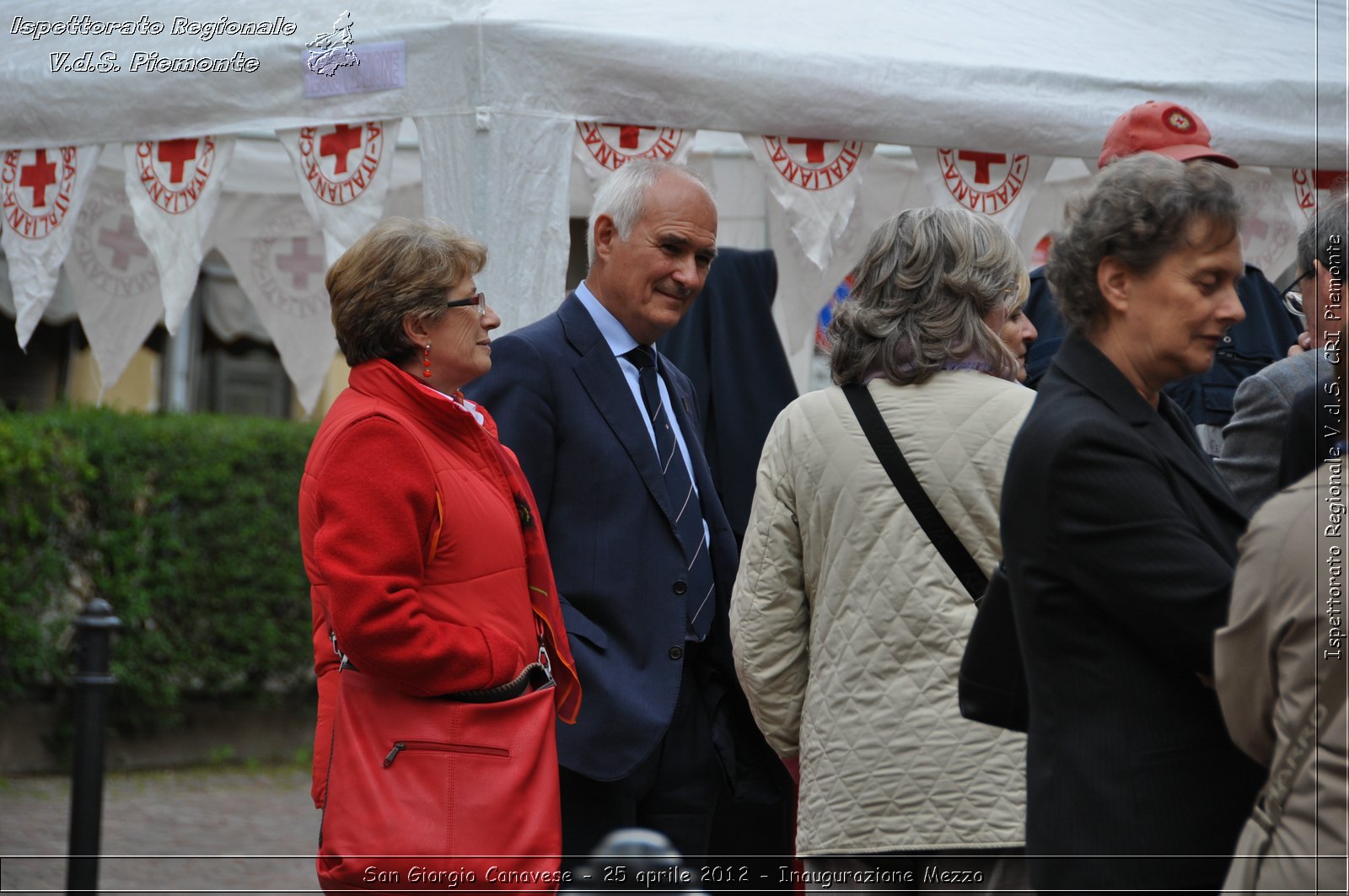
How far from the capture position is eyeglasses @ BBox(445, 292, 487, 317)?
121 inches

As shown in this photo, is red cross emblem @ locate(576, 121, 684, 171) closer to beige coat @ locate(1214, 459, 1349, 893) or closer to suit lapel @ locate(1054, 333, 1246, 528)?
suit lapel @ locate(1054, 333, 1246, 528)

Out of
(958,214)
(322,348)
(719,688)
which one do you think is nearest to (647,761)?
(719,688)

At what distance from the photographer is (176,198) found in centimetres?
→ 440

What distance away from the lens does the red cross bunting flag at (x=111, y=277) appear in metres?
5.68

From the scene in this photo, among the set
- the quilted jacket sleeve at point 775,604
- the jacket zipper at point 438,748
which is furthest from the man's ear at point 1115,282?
the jacket zipper at point 438,748

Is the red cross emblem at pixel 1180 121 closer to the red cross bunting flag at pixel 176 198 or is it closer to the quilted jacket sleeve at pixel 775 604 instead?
the quilted jacket sleeve at pixel 775 604

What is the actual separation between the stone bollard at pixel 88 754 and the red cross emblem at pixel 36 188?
A: 46.9 inches

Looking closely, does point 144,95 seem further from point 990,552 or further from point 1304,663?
point 1304,663

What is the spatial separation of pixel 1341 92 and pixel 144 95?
11.2 feet

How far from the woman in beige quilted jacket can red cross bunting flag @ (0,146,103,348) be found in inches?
104

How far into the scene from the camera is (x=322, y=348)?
5695mm

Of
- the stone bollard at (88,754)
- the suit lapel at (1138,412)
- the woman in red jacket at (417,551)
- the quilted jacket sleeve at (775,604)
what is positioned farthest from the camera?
the stone bollard at (88,754)

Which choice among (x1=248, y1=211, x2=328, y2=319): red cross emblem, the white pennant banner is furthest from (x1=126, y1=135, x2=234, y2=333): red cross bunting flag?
(x1=248, y1=211, x2=328, y2=319): red cross emblem

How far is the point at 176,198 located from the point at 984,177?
229 cm
